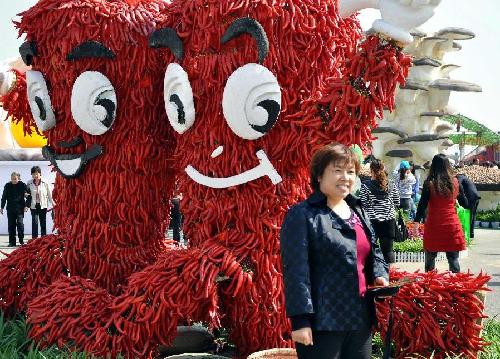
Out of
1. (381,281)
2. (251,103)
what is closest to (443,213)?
(251,103)

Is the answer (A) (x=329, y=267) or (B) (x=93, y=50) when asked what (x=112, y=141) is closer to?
(B) (x=93, y=50)

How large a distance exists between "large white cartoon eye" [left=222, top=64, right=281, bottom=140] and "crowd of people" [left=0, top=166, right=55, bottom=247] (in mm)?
7988

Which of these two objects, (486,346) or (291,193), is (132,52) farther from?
A: (486,346)

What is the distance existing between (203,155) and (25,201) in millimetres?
8417

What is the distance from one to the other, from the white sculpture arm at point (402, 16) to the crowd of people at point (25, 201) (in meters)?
8.50

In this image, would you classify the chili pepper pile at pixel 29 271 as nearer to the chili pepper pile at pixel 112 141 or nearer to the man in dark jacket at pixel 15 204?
the chili pepper pile at pixel 112 141

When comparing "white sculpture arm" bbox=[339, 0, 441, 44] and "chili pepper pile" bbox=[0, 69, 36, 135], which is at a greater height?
"white sculpture arm" bbox=[339, 0, 441, 44]

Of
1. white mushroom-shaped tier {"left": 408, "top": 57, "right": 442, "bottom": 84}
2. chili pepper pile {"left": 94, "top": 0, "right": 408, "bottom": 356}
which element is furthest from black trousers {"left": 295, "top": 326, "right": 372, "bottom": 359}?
white mushroom-shaped tier {"left": 408, "top": 57, "right": 442, "bottom": 84}

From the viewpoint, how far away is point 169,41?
3.36 metres

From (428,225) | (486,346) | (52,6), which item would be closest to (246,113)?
(52,6)

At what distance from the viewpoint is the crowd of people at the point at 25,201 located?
10656mm

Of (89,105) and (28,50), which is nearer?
(89,105)

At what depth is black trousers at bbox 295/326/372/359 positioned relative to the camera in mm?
2279

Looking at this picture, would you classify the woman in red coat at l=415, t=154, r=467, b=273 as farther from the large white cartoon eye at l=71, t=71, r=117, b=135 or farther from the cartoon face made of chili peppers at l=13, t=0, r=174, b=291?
the large white cartoon eye at l=71, t=71, r=117, b=135
